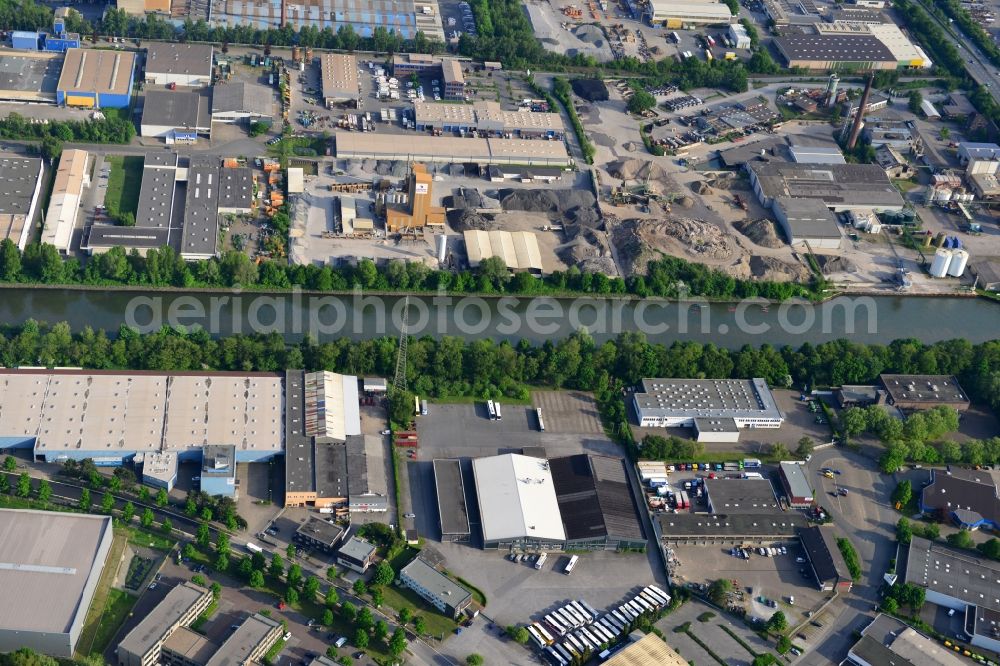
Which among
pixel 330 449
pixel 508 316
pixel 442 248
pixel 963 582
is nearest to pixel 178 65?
pixel 442 248

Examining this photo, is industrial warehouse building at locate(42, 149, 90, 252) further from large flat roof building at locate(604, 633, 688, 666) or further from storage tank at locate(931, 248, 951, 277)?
storage tank at locate(931, 248, 951, 277)

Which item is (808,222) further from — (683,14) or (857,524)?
(683,14)

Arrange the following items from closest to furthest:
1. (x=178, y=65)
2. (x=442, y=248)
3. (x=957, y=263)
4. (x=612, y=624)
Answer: (x=612, y=624), (x=442, y=248), (x=957, y=263), (x=178, y=65)

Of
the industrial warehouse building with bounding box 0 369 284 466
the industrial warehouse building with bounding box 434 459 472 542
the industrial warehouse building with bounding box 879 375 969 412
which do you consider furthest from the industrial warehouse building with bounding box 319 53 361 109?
the industrial warehouse building with bounding box 879 375 969 412

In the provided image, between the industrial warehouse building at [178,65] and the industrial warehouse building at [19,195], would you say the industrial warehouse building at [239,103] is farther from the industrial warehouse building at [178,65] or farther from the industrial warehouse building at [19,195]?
the industrial warehouse building at [19,195]

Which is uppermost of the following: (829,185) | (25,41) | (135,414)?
(25,41)
